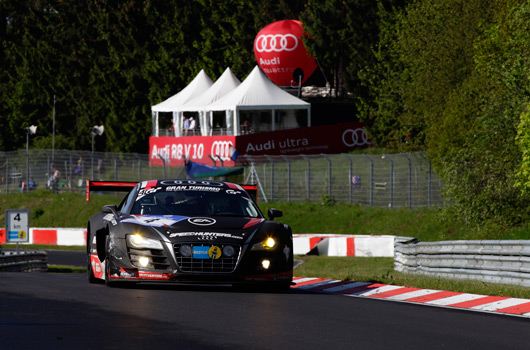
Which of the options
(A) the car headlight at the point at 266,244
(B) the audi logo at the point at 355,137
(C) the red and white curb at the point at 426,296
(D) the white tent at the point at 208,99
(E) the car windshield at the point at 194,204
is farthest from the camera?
(D) the white tent at the point at 208,99

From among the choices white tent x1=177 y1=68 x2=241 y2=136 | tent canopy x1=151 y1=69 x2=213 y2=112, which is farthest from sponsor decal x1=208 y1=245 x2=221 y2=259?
tent canopy x1=151 y1=69 x2=213 y2=112

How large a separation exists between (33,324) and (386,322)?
311cm

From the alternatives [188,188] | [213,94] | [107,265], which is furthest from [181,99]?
[107,265]

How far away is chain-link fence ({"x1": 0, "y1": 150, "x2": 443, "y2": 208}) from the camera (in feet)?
118

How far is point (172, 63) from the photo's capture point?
66.9 meters

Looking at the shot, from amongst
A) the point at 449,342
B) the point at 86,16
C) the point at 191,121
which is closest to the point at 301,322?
the point at 449,342

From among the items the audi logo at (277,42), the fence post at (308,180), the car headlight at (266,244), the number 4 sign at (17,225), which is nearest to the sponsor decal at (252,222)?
the car headlight at (266,244)

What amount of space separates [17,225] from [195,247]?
19633mm

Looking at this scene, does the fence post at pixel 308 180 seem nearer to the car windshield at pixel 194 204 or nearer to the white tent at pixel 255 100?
the white tent at pixel 255 100

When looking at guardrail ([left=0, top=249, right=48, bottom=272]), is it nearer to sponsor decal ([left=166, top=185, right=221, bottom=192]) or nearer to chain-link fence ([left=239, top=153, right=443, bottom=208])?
sponsor decal ([left=166, top=185, right=221, bottom=192])

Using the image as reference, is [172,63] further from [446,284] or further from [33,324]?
[33,324]

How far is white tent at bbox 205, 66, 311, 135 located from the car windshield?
34.4 m

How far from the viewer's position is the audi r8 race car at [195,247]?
13711 millimetres

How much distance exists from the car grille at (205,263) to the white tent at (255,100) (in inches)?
1413
